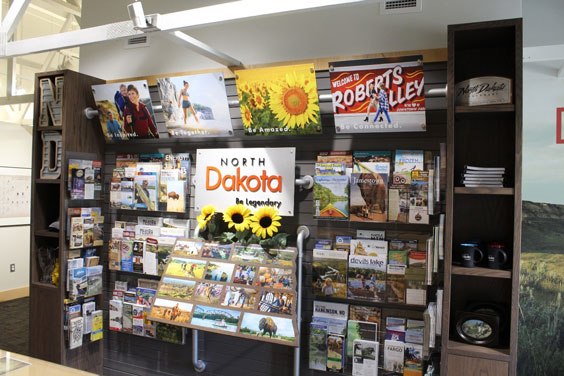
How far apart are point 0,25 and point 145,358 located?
255 centimetres

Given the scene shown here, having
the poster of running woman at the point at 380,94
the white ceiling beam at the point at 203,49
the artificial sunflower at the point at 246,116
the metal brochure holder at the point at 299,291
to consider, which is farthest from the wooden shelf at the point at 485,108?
the white ceiling beam at the point at 203,49

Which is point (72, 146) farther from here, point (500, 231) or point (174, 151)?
point (500, 231)

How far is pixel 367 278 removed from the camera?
257 cm

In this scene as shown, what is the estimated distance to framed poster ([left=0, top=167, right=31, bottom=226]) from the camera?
19.7 ft

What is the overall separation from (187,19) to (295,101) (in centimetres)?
99

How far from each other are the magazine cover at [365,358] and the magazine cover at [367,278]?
0.28m

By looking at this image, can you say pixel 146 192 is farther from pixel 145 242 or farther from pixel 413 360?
pixel 413 360

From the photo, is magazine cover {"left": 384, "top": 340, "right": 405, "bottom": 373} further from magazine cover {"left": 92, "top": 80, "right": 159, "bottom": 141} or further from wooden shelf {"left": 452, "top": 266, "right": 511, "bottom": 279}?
magazine cover {"left": 92, "top": 80, "right": 159, "bottom": 141}

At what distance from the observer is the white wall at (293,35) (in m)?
2.49

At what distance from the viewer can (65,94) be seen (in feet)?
10.6

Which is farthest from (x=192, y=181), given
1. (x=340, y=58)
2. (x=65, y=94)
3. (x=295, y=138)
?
(x=340, y=58)

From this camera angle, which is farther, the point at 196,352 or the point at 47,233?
the point at 47,233

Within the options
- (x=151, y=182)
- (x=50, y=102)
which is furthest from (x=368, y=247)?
(x=50, y=102)

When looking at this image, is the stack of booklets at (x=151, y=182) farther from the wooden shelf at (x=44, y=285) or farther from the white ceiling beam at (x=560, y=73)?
the white ceiling beam at (x=560, y=73)
